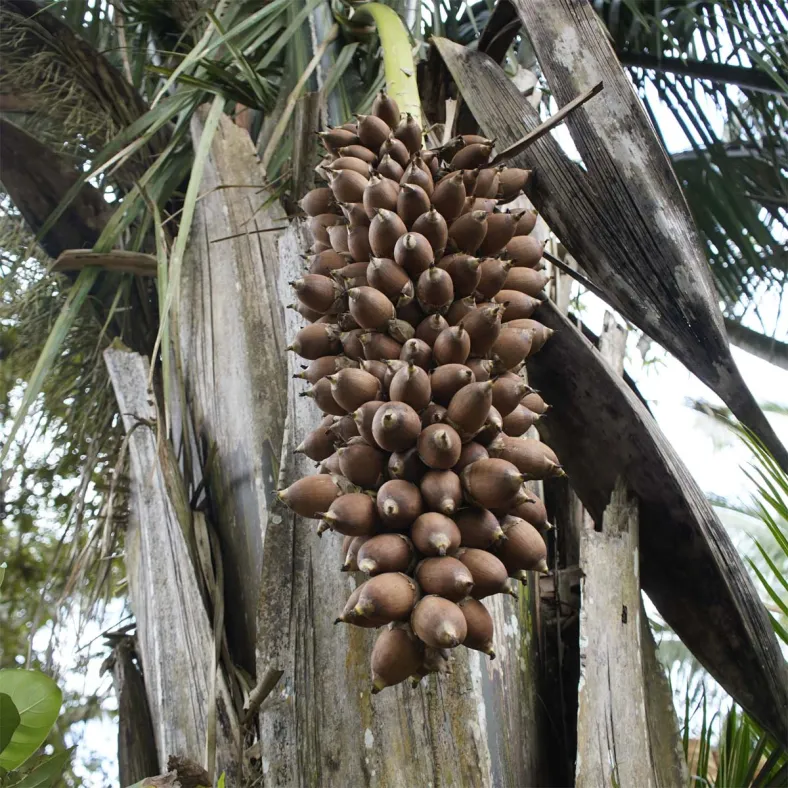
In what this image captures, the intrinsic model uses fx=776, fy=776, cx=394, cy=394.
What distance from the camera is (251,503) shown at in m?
1.38

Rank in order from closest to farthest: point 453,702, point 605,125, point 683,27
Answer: point 453,702 < point 605,125 < point 683,27

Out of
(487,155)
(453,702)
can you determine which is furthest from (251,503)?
(487,155)

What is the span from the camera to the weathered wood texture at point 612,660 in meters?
0.96

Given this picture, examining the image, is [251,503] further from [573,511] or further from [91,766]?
[91,766]

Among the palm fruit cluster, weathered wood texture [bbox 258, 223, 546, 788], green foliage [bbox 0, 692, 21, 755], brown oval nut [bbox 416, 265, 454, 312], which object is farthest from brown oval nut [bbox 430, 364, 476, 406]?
green foliage [bbox 0, 692, 21, 755]

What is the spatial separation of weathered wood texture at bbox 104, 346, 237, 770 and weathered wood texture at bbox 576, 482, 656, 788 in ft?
1.86

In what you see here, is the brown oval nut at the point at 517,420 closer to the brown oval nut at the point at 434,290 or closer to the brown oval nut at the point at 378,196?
the brown oval nut at the point at 434,290

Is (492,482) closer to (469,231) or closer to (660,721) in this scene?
(469,231)

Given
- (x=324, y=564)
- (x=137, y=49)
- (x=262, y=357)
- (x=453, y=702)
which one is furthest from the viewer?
(x=137, y=49)

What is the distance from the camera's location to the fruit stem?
123 cm

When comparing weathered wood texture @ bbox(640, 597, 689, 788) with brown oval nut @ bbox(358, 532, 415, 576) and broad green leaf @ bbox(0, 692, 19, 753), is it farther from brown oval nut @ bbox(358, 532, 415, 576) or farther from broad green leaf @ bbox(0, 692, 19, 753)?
broad green leaf @ bbox(0, 692, 19, 753)

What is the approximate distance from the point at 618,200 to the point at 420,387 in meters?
0.55

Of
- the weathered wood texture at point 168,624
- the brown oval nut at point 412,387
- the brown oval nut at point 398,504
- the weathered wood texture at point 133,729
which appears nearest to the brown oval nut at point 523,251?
the brown oval nut at point 412,387

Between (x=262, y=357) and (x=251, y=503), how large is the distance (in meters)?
0.28
